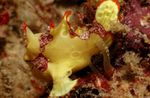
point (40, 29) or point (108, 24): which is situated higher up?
point (108, 24)

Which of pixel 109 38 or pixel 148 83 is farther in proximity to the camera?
pixel 109 38

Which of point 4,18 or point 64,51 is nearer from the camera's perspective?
point 64,51

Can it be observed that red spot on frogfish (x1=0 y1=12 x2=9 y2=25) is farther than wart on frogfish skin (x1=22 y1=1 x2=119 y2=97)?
Yes

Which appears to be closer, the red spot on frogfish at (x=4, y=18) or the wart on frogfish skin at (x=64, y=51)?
the wart on frogfish skin at (x=64, y=51)

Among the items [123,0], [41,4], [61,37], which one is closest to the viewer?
[61,37]

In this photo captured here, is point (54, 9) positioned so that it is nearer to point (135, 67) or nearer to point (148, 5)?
point (148, 5)

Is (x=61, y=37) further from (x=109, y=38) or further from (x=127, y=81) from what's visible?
(x=127, y=81)

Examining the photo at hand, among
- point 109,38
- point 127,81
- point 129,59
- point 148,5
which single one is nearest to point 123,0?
point 148,5

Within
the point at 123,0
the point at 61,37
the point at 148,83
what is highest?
the point at 123,0

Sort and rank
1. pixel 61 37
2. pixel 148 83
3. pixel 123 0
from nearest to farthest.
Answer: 1. pixel 148 83
2. pixel 61 37
3. pixel 123 0
